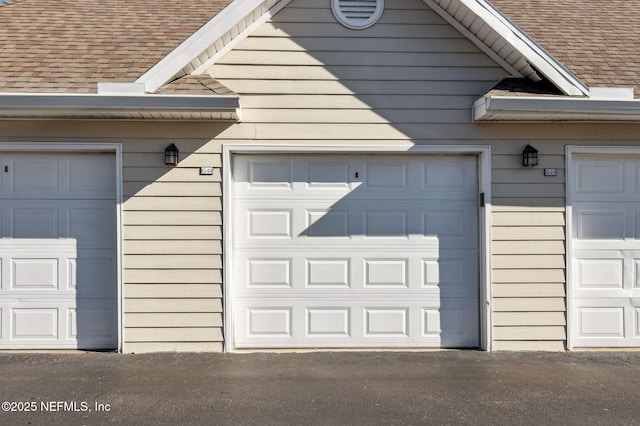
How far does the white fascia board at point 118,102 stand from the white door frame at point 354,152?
68cm

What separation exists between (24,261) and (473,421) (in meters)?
5.03

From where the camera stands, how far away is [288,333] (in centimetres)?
580

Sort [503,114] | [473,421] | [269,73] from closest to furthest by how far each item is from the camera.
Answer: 1. [473,421]
2. [503,114]
3. [269,73]

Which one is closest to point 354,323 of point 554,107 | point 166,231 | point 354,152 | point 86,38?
point 354,152

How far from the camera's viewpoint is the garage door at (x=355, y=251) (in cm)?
580

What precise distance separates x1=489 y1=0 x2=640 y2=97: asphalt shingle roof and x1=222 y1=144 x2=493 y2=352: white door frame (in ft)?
5.23

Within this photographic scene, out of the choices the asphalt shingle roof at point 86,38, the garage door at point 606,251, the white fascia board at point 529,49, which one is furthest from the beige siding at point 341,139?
the asphalt shingle roof at point 86,38

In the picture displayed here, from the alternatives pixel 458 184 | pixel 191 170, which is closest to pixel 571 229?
pixel 458 184

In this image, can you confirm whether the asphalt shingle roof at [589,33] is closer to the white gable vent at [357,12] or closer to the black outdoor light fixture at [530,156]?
the black outdoor light fixture at [530,156]

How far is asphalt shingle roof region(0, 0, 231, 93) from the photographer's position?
5598 millimetres

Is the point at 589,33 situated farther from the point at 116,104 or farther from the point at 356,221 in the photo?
the point at 116,104

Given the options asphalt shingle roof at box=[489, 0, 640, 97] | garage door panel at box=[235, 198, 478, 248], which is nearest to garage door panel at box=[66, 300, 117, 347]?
garage door panel at box=[235, 198, 478, 248]

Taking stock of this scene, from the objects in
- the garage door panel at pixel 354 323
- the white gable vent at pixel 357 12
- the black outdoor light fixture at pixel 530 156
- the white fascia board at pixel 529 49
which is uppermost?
the white gable vent at pixel 357 12

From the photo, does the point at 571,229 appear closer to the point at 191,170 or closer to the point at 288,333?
the point at 288,333
